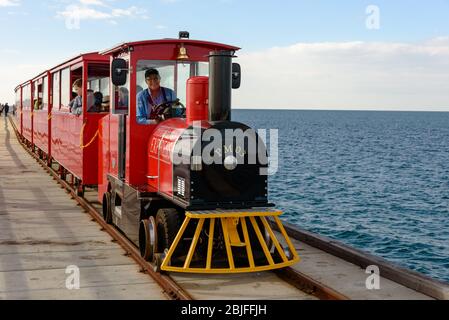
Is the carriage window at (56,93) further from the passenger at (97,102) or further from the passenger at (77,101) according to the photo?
the passenger at (97,102)

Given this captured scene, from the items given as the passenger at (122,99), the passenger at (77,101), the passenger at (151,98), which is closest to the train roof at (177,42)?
the passenger at (151,98)

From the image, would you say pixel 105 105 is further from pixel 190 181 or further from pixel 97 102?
pixel 190 181

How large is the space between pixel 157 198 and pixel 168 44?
6.71 ft

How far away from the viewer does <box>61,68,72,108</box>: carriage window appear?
12672 mm

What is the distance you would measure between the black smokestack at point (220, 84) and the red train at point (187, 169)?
1 centimetres

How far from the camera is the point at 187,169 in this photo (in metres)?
6.45

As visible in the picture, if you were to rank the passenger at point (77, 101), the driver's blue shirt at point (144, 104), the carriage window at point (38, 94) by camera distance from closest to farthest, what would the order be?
1. the driver's blue shirt at point (144, 104)
2. the passenger at point (77, 101)
3. the carriage window at point (38, 94)

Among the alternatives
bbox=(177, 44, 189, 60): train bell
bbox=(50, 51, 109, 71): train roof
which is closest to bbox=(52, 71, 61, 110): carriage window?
bbox=(50, 51, 109, 71): train roof

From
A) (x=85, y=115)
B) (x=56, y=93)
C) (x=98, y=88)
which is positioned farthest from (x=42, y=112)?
(x=85, y=115)

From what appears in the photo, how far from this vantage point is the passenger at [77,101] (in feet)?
37.7

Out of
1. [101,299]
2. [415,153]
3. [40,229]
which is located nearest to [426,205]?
[40,229]

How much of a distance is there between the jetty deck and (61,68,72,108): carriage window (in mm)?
3472

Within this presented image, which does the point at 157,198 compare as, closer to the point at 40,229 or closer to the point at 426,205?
the point at 40,229

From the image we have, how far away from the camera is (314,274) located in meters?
6.74
